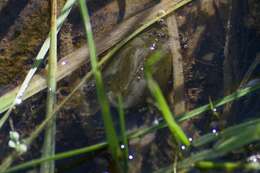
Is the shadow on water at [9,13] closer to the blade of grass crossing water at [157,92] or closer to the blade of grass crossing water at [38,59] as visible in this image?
the blade of grass crossing water at [38,59]

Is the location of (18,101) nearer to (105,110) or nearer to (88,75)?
(88,75)

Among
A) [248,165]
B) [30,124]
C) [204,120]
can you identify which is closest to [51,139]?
[30,124]

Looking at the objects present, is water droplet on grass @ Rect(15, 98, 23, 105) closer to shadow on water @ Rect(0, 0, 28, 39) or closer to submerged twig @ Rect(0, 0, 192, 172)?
submerged twig @ Rect(0, 0, 192, 172)

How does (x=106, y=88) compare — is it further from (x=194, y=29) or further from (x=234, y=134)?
(x=234, y=134)

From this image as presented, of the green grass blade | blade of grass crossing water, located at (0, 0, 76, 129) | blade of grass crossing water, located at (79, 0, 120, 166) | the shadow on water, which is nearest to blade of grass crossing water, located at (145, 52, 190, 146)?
blade of grass crossing water, located at (79, 0, 120, 166)

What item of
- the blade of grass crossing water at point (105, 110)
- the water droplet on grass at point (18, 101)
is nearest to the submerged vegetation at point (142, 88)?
the water droplet on grass at point (18, 101)

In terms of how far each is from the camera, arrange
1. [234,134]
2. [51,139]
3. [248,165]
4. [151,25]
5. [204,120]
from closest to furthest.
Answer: [248,165] < [234,134] < [51,139] < [204,120] < [151,25]

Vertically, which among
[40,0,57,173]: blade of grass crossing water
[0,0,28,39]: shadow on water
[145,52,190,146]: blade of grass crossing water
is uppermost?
[0,0,28,39]: shadow on water
